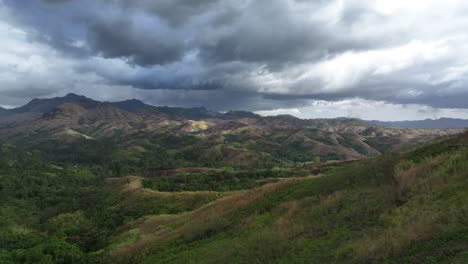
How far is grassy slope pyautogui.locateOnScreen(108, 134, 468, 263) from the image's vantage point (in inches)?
677

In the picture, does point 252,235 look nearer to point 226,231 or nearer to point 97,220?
point 226,231

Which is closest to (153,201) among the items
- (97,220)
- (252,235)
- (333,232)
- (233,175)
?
(97,220)

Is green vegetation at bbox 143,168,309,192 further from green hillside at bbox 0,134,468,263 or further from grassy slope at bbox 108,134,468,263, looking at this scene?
grassy slope at bbox 108,134,468,263

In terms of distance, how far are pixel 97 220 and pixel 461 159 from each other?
87.3 m

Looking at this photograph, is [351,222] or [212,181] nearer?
[351,222]

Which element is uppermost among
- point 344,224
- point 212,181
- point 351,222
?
point 351,222

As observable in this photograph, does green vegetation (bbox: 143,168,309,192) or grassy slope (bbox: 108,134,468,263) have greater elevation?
grassy slope (bbox: 108,134,468,263)

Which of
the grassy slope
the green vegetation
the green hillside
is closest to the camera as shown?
the grassy slope

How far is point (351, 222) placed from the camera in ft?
76.8

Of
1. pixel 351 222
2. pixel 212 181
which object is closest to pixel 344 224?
pixel 351 222

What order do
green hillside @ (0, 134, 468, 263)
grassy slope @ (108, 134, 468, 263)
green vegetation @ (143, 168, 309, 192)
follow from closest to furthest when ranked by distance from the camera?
grassy slope @ (108, 134, 468, 263), green hillside @ (0, 134, 468, 263), green vegetation @ (143, 168, 309, 192)

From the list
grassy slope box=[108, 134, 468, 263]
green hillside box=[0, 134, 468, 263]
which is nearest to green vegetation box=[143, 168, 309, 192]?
green hillside box=[0, 134, 468, 263]

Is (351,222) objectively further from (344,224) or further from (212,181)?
(212,181)

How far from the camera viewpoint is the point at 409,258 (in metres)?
15.7
